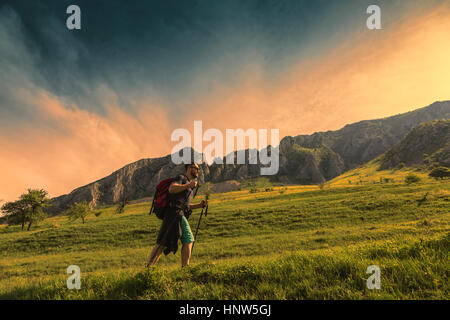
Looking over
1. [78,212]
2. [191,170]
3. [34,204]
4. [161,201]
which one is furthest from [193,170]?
[34,204]

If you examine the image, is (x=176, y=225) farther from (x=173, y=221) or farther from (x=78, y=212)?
(x=78, y=212)

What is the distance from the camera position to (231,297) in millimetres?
3264

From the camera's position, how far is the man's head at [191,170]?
6.62m

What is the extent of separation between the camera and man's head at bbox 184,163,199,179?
6625 millimetres

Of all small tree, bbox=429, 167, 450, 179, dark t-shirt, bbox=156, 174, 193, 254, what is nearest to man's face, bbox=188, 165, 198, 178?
dark t-shirt, bbox=156, 174, 193, 254

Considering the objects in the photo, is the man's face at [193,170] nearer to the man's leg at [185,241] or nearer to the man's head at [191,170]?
the man's head at [191,170]

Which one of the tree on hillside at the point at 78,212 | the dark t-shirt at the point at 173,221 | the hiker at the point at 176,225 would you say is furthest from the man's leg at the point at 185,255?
the tree on hillside at the point at 78,212

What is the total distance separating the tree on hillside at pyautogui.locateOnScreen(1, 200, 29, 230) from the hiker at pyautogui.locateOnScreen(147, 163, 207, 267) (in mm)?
76808

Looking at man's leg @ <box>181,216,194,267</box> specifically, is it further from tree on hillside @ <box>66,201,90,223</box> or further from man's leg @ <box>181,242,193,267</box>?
tree on hillside @ <box>66,201,90,223</box>

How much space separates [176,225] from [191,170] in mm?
1956

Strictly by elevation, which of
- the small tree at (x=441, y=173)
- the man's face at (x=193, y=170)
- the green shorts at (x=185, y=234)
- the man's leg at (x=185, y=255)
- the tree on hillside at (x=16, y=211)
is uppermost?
the man's face at (x=193, y=170)
